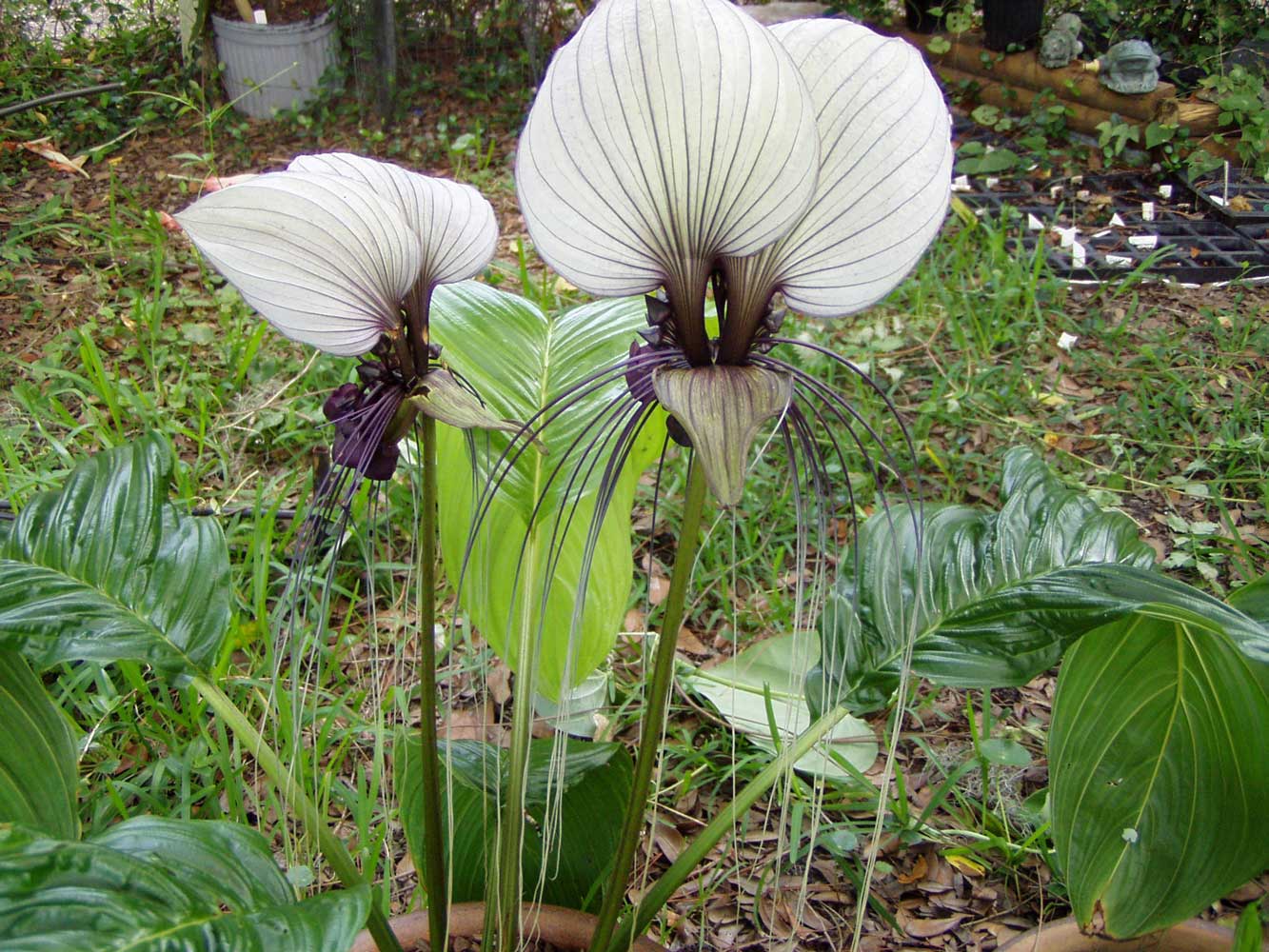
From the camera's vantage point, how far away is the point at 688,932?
123 cm

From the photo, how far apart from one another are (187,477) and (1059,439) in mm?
1545

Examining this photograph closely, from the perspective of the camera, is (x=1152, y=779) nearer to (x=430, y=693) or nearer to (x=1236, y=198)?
(x=430, y=693)

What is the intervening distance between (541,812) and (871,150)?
70 centimetres

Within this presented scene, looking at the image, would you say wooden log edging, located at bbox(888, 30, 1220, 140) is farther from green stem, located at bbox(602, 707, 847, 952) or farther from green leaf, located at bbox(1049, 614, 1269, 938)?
green stem, located at bbox(602, 707, 847, 952)

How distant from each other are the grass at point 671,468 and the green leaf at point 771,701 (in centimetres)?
4

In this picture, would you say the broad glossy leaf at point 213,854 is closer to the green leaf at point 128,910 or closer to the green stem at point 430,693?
the green leaf at point 128,910

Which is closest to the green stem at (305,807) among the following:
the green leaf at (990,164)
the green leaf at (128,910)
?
the green leaf at (128,910)

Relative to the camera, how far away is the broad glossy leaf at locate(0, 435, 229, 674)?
0.93m

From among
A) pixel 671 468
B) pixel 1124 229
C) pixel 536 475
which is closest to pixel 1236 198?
pixel 1124 229

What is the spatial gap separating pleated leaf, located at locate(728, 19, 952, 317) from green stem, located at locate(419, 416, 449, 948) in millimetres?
327

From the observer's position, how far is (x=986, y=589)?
101 cm

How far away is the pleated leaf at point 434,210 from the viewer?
733mm

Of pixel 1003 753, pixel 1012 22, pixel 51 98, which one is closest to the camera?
pixel 1003 753

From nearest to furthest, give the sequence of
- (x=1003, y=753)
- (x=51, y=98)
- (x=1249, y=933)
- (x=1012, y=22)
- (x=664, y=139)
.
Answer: (x=664, y=139) → (x=1249, y=933) → (x=1003, y=753) → (x=51, y=98) → (x=1012, y=22)
